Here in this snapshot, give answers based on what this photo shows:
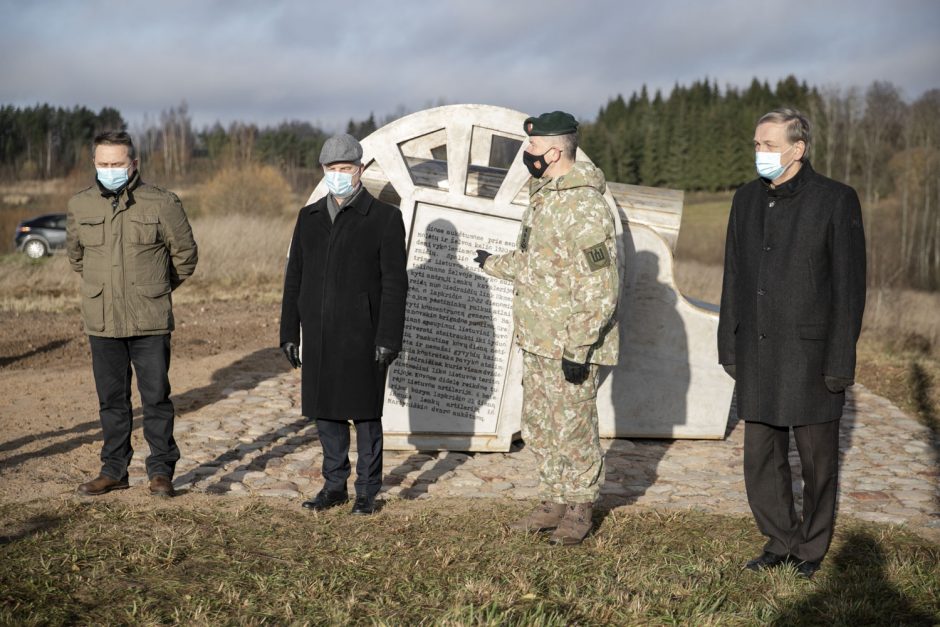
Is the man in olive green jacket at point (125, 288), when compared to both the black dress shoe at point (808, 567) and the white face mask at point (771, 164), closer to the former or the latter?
the white face mask at point (771, 164)

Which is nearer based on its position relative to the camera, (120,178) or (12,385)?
(120,178)

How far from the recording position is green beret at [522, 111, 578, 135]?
16.2 ft

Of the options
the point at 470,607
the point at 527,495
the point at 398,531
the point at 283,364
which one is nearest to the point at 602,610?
the point at 470,607

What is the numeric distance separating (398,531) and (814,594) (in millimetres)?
2165

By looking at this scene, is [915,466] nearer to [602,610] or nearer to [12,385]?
[602,610]

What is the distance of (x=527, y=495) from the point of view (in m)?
6.37

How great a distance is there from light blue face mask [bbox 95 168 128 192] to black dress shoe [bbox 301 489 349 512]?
218cm

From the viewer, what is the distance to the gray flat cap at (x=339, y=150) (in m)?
5.36

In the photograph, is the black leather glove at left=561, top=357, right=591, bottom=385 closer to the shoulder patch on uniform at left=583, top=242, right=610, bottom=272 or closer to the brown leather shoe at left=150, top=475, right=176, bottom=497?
the shoulder patch on uniform at left=583, top=242, right=610, bottom=272

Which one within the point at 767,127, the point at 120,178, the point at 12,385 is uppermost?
the point at 767,127

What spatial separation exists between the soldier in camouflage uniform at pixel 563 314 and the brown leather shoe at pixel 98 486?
260cm

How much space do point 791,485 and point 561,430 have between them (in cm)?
117

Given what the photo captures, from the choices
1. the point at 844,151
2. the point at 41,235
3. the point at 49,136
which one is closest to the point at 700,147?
the point at 844,151

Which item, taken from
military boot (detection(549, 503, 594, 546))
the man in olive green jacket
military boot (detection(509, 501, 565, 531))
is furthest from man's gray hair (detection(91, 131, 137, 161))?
military boot (detection(549, 503, 594, 546))
